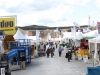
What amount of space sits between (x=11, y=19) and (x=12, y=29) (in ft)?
4.06

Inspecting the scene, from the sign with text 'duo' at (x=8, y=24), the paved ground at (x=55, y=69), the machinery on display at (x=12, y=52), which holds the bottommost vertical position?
the paved ground at (x=55, y=69)

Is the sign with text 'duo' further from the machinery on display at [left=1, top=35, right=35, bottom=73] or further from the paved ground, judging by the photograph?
the paved ground

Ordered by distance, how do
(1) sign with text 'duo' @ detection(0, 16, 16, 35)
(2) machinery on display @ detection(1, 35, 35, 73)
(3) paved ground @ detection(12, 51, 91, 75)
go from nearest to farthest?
(3) paved ground @ detection(12, 51, 91, 75), (2) machinery on display @ detection(1, 35, 35, 73), (1) sign with text 'duo' @ detection(0, 16, 16, 35)

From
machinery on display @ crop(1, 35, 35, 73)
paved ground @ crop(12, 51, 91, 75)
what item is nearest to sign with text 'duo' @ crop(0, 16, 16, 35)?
machinery on display @ crop(1, 35, 35, 73)

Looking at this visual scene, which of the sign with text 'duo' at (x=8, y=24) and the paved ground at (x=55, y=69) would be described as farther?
the sign with text 'duo' at (x=8, y=24)

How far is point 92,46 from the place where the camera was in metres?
32.8

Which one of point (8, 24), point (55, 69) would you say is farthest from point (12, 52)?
point (8, 24)

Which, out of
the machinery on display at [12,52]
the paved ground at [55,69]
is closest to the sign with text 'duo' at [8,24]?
the machinery on display at [12,52]

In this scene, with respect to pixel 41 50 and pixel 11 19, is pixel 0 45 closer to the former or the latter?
pixel 11 19

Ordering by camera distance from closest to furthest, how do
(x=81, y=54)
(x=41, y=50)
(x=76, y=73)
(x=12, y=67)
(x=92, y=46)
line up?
1. (x=76, y=73)
2. (x=12, y=67)
3. (x=81, y=54)
4. (x=92, y=46)
5. (x=41, y=50)

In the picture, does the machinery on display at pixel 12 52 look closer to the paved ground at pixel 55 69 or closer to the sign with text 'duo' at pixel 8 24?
the paved ground at pixel 55 69

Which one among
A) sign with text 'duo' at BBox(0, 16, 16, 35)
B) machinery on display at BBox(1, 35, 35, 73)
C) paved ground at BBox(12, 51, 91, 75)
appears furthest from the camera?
sign with text 'duo' at BBox(0, 16, 16, 35)

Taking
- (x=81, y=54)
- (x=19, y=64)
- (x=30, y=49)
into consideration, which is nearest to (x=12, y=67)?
(x=19, y=64)

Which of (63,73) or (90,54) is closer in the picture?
(63,73)
